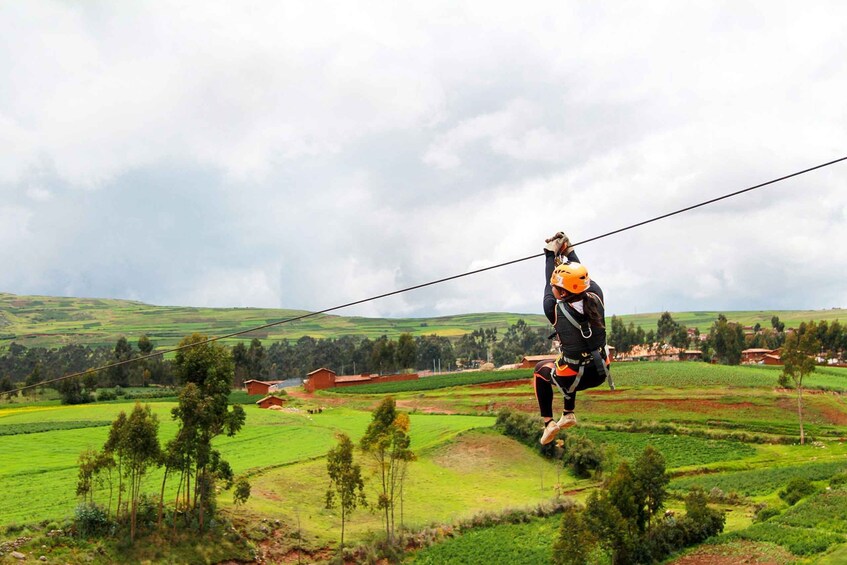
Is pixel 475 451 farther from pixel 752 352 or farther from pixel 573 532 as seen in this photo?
pixel 752 352

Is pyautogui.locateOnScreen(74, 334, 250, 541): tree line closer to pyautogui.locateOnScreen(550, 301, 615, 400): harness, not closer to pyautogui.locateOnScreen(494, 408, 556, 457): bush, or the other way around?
pyautogui.locateOnScreen(550, 301, 615, 400): harness

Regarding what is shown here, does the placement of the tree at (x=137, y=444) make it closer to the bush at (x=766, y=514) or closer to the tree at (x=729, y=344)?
the bush at (x=766, y=514)

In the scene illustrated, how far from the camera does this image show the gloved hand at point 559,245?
27.9 ft

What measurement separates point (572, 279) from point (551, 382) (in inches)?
68.0

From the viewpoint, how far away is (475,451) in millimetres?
66750

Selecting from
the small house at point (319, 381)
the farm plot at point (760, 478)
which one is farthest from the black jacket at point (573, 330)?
the small house at point (319, 381)

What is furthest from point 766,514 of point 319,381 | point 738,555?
point 319,381

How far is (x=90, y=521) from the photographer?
37594 mm

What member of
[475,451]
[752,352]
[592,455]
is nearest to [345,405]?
[475,451]

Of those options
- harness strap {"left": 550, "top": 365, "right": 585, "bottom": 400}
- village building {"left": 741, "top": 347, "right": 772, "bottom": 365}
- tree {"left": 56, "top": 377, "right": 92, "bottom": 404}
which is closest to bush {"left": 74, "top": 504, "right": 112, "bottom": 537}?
harness strap {"left": 550, "top": 365, "right": 585, "bottom": 400}

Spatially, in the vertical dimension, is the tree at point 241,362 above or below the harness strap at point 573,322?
below

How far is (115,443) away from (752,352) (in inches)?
5644

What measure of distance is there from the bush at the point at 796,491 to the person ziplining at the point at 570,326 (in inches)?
1818

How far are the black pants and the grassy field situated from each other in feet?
108
